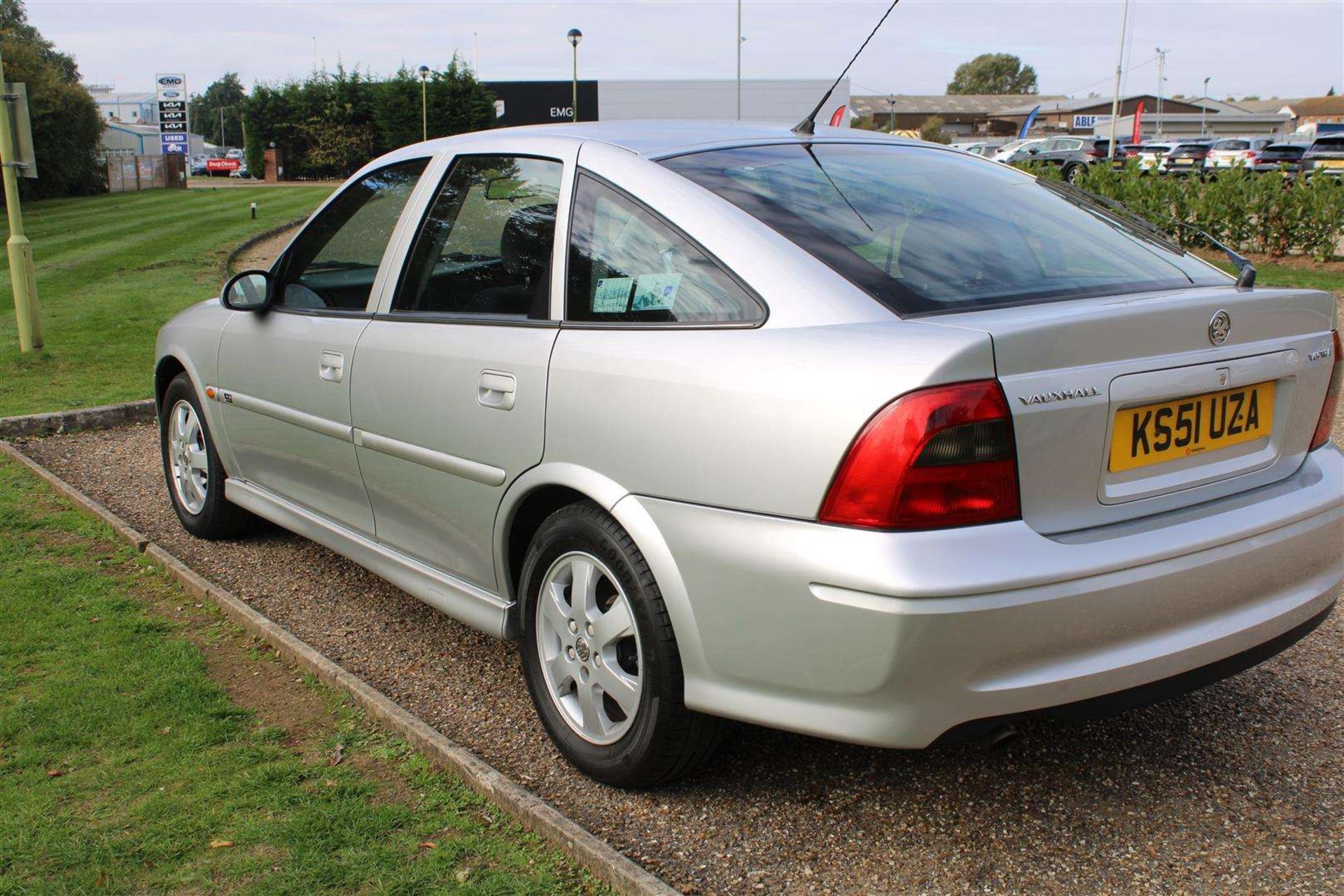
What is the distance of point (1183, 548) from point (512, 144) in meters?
2.25

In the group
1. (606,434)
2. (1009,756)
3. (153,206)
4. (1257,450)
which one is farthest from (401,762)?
(153,206)

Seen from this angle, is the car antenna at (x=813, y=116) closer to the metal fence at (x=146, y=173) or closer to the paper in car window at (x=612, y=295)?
the paper in car window at (x=612, y=295)

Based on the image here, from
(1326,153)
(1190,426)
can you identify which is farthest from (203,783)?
(1326,153)

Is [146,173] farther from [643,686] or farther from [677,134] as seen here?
[643,686]

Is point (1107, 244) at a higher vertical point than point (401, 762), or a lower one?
higher

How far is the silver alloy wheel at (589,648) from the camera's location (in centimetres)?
292

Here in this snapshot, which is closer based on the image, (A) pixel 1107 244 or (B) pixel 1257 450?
(B) pixel 1257 450

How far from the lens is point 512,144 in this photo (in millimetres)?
3625

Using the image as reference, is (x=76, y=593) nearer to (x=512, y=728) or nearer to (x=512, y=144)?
(x=512, y=728)

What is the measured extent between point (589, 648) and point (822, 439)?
985 millimetres

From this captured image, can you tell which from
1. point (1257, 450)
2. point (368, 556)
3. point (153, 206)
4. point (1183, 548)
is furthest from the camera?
point (153, 206)

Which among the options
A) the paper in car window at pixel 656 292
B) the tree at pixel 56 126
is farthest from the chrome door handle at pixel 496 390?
the tree at pixel 56 126

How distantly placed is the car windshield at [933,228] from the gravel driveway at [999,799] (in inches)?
49.3

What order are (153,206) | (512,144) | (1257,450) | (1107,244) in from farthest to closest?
1. (153,206)
2. (512,144)
3. (1107,244)
4. (1257,450)
